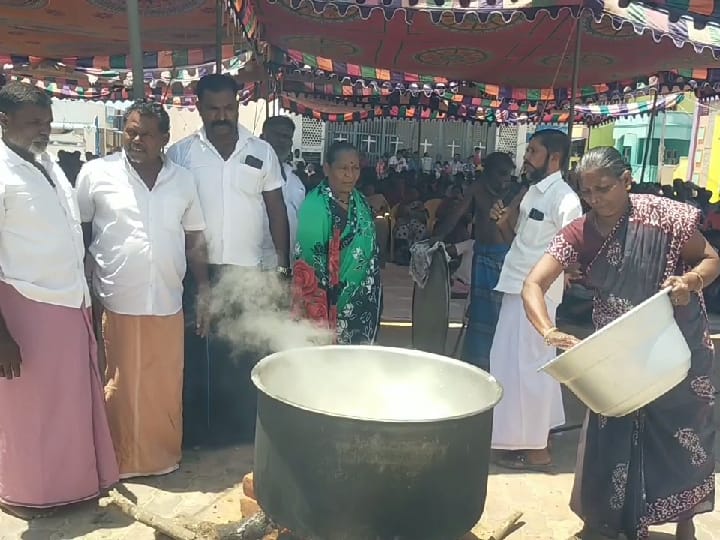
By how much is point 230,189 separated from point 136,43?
799mm

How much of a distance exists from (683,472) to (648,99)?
40.6ft

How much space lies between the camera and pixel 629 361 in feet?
7.47

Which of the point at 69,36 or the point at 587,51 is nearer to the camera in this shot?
the point at 587,51

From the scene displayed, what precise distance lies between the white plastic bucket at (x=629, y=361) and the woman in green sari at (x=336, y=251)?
4.78ft

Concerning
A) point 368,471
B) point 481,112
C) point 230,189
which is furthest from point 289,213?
point 481,112

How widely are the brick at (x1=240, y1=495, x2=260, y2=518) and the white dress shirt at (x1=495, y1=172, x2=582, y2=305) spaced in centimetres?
168

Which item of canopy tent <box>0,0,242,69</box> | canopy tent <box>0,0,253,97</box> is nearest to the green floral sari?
canopy tent <box>0,0,253,97</box>

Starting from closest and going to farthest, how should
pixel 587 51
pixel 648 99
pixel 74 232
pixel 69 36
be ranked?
1. pixel 74 232
2. pixel 587 51
3. pixel 69 36
4. pixel 648 99

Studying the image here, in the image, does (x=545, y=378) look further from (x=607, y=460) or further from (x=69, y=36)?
(x=69, y=36)

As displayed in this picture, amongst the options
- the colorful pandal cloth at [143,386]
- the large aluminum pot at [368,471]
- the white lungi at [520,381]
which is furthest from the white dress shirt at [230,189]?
the white lungi at [520,381]

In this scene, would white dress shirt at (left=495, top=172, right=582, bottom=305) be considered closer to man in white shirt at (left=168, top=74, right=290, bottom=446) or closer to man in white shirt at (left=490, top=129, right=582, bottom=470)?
man in white shirt at (left=490, top=129, right=582, bottom=470)

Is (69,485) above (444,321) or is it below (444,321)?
below

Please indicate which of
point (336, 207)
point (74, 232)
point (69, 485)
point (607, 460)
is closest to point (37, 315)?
point (74, 232)

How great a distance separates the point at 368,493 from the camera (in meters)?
2.03
